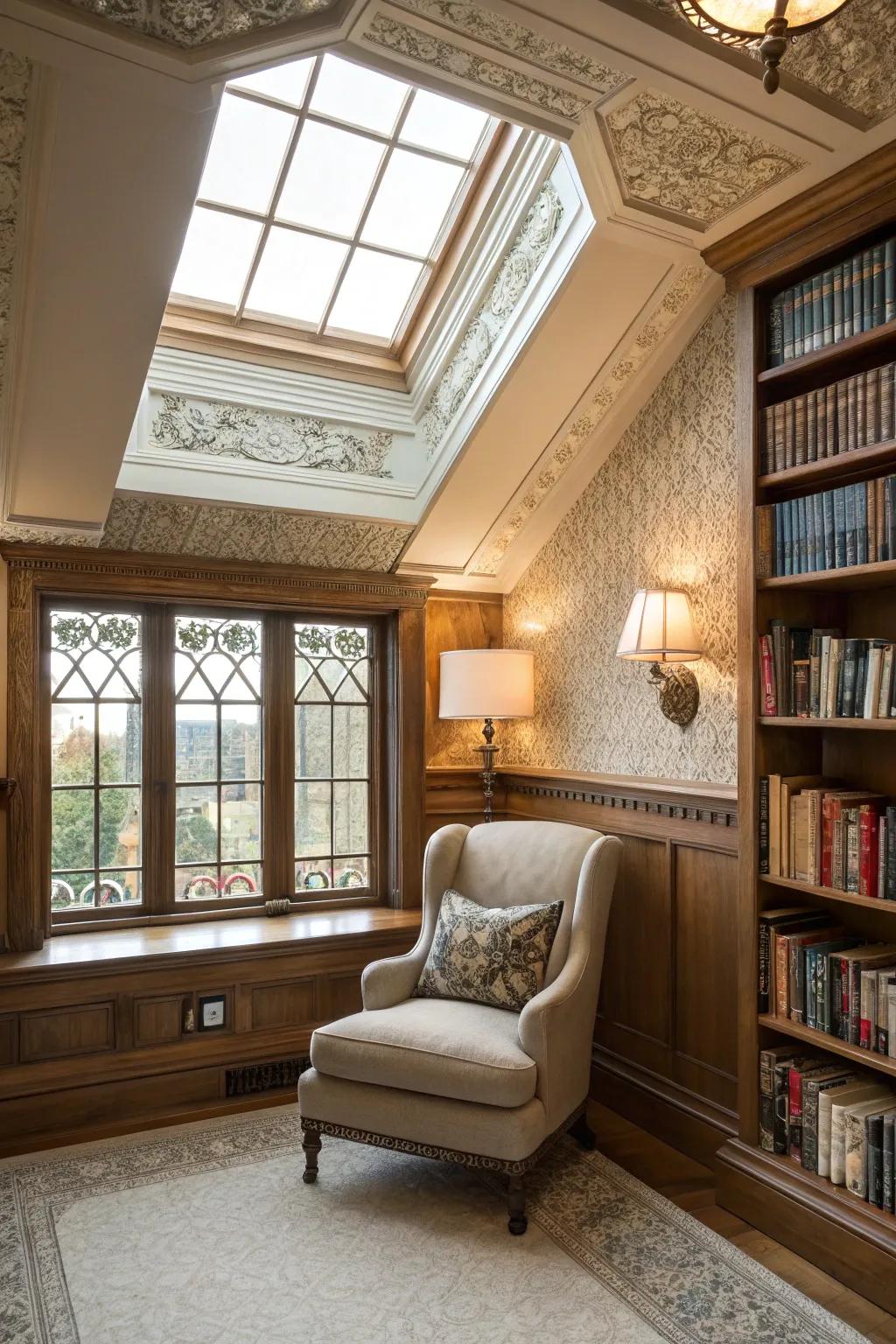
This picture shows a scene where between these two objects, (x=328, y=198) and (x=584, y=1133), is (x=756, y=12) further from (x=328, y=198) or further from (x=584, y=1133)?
(x=584, y=1133)

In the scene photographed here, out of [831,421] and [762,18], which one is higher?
[762,18]

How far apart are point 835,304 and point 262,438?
6.43ft

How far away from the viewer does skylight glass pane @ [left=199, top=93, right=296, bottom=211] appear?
114 inches

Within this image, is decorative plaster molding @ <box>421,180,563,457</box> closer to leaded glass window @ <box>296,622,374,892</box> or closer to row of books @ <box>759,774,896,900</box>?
leaded glass window @ <box>296,622,374,892</box>

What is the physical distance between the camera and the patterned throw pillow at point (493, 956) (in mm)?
3035

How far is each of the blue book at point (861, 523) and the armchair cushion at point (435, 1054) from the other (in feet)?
5.39

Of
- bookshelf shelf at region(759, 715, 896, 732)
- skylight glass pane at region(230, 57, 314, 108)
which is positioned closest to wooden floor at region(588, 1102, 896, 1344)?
bookshelf shelf at region(759, 715, 896, 732)

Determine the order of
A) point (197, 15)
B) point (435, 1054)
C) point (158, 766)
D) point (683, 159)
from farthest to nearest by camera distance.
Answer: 1. point (158, 766)
2. point (435, 1054)
3. point (683, 159)
4. point (197, 15)

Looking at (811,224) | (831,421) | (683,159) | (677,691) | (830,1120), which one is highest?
(683,159)

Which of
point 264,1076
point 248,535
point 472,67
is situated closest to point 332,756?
point 248,535

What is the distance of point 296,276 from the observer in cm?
339

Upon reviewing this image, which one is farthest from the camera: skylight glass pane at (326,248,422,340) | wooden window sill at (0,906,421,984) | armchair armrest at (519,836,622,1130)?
skylight glass pane at (326,248,422,340)

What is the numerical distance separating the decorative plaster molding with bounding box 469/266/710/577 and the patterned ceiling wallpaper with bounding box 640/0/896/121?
833 mm

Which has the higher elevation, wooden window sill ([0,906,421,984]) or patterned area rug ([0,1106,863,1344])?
wooden window sill ([0,906,421,984])
